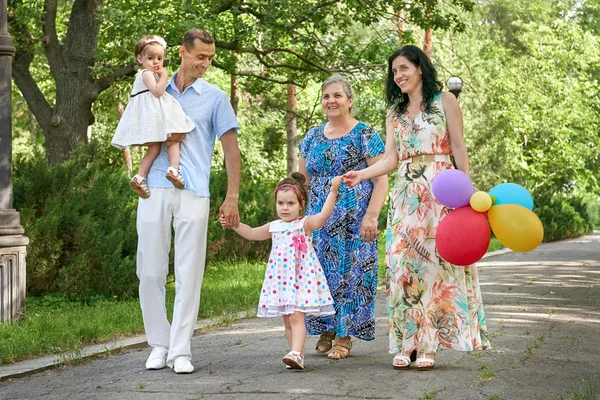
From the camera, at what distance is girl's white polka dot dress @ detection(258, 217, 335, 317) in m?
6.61

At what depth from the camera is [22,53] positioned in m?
20.1

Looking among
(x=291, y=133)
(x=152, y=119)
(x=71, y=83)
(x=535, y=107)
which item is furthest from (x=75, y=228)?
(x=535, y=107)

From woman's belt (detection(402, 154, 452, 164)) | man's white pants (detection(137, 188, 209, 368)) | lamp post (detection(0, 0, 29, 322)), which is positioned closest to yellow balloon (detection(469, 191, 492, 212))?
woman's belt (detection(402, 154, 452, 164))

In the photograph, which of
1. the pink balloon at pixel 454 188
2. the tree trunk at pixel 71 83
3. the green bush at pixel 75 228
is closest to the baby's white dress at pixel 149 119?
the pink balloon at pixel 454 188

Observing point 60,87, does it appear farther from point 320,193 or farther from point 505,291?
point 320,193

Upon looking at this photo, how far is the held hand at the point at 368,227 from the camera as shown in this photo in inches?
279

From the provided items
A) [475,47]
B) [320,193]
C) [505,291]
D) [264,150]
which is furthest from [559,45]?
[320,193]

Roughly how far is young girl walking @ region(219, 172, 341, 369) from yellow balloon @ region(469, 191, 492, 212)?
924mm

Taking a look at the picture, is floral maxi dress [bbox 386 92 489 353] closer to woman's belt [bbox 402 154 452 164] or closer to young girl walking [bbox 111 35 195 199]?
woman's belt [bbox 402 154 452 164]

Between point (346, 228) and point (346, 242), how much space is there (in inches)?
4.0

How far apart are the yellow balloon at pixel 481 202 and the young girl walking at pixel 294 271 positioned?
924mm

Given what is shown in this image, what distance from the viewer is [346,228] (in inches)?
286

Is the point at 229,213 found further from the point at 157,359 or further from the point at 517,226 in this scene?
the point at 517,226

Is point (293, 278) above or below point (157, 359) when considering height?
above
